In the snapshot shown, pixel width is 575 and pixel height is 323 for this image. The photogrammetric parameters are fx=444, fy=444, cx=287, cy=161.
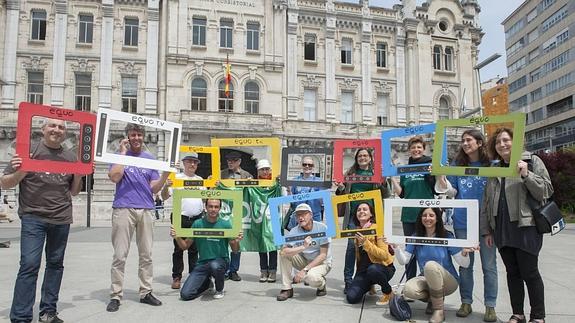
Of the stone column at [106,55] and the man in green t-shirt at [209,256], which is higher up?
the stone column at [106,55]

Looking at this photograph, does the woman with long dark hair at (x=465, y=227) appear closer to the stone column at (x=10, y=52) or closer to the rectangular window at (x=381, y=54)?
the stone column at (x=10, y=52)

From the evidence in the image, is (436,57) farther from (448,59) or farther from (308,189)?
(308,189)

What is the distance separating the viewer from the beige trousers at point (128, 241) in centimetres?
543

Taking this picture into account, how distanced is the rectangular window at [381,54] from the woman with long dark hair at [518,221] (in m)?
Result: 27.6

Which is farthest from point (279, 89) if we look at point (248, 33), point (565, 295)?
point (565, 295)

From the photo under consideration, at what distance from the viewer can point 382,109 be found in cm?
3120

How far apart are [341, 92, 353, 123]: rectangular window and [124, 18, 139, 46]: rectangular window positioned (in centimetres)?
1387

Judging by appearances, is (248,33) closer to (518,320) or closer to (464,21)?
(464,21)

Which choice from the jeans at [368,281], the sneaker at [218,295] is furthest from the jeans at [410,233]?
the sneaker at [218,295]

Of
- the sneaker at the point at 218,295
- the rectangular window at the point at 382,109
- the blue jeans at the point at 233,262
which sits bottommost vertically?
the sneaker at the point at 218,295

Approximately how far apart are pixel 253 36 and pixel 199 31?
3413 mm

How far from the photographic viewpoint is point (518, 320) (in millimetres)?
4656

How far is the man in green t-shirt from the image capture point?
595 centimetres

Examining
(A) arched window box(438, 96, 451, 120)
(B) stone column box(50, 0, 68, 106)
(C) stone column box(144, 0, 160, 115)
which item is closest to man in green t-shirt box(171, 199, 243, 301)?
(C) stone column box(144, 0, 160, 115)
